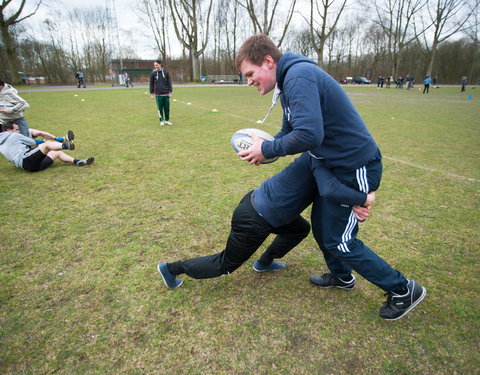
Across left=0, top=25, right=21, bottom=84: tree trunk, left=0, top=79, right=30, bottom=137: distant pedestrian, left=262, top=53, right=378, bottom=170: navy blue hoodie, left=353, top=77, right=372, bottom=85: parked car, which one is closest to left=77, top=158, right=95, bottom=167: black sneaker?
left=0, top=79, right=30, bottom=137: distant pedestrian

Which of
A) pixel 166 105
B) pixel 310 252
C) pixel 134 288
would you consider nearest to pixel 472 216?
pixel 310 252

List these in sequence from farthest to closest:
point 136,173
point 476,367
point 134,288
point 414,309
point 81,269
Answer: point 136,173, point 81,269, point 134,288, point 414,309, point 476,367

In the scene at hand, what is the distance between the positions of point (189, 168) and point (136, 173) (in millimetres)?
975

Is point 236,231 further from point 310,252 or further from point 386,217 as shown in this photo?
point 386,217

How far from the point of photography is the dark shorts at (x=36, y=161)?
5.16 meters

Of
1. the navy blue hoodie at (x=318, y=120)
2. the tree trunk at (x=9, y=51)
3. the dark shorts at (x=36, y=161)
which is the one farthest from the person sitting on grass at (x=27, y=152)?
the tree trunk at (x=9, y=51)

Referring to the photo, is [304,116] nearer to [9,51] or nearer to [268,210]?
[268,210]

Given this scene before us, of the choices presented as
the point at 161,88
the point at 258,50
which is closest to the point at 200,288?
the point at 258,50

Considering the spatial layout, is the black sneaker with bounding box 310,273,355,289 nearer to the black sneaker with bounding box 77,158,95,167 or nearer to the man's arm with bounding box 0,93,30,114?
the black sneaker with bounding box 77,158,95,167

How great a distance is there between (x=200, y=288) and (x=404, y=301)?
1.62 meters

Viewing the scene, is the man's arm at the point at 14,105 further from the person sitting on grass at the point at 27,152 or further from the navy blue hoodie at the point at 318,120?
the navy blue hoodie at the point at 318,120

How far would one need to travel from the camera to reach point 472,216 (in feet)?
12.3

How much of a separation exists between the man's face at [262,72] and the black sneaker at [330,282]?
168 centimetres

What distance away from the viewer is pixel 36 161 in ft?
17.1
